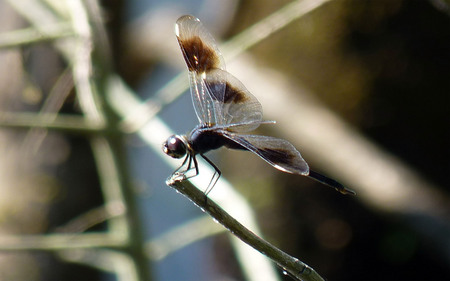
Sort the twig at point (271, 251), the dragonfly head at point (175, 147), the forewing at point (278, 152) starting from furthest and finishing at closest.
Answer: the dragonfly head at point (175, 147), the forewing at point (278, 152), the twig at point (271, 251)

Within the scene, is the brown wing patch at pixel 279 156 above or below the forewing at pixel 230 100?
below

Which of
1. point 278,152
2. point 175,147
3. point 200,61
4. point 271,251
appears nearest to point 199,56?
point 200,61

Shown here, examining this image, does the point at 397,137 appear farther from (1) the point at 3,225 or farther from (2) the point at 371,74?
(1) the point at 3,225

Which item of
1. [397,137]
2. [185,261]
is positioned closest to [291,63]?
[397,137]

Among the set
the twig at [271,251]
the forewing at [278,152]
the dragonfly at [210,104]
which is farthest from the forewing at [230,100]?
the twig at [271,251]

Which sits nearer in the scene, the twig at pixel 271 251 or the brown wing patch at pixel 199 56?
the twig at pixel 271 251

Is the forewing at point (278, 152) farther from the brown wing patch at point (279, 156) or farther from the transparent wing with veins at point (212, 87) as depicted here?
the transparent wing with veins at point (212, 87)

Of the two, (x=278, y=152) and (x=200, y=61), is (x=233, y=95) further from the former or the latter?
(x=278, y=152)
